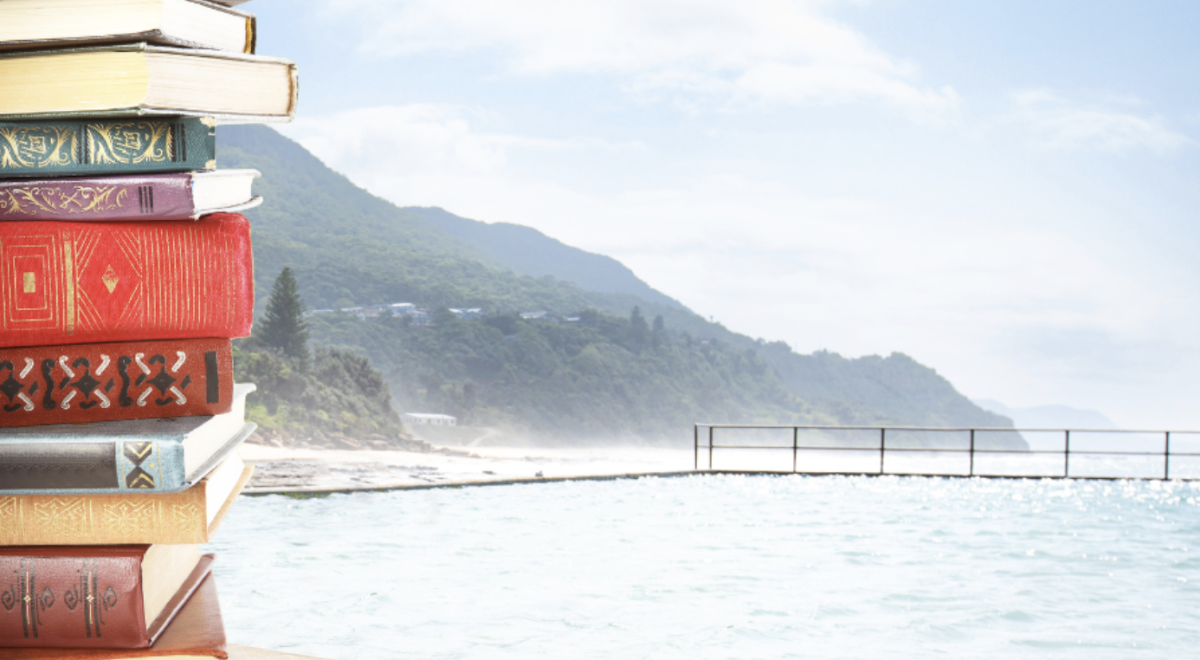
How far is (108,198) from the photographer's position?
838mm

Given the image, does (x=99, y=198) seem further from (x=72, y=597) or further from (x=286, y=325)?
(x=286, y=325)

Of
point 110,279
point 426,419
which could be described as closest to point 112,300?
point 110,279

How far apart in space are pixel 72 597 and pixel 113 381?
0.19 meters

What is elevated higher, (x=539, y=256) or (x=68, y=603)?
(x=539, y=256)

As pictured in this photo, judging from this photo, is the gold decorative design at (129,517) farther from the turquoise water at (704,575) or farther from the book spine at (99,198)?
the turquoise water at (704,575)

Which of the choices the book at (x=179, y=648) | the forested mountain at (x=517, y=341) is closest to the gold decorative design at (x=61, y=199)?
the book at (x=179, y=648)

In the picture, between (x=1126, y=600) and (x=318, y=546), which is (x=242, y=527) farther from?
(x=1126, y=600)

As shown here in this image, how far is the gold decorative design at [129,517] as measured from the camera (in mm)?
846

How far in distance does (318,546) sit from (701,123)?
163ft

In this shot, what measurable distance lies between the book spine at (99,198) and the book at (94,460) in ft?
0.62

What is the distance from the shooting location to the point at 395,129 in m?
55.2

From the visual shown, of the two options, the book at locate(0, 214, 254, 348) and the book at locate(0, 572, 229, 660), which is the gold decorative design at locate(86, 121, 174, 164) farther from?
the book at locate(0, 572, 229, 660)

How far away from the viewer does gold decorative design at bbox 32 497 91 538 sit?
0.85 m

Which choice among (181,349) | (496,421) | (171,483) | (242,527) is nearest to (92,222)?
(181,349)
